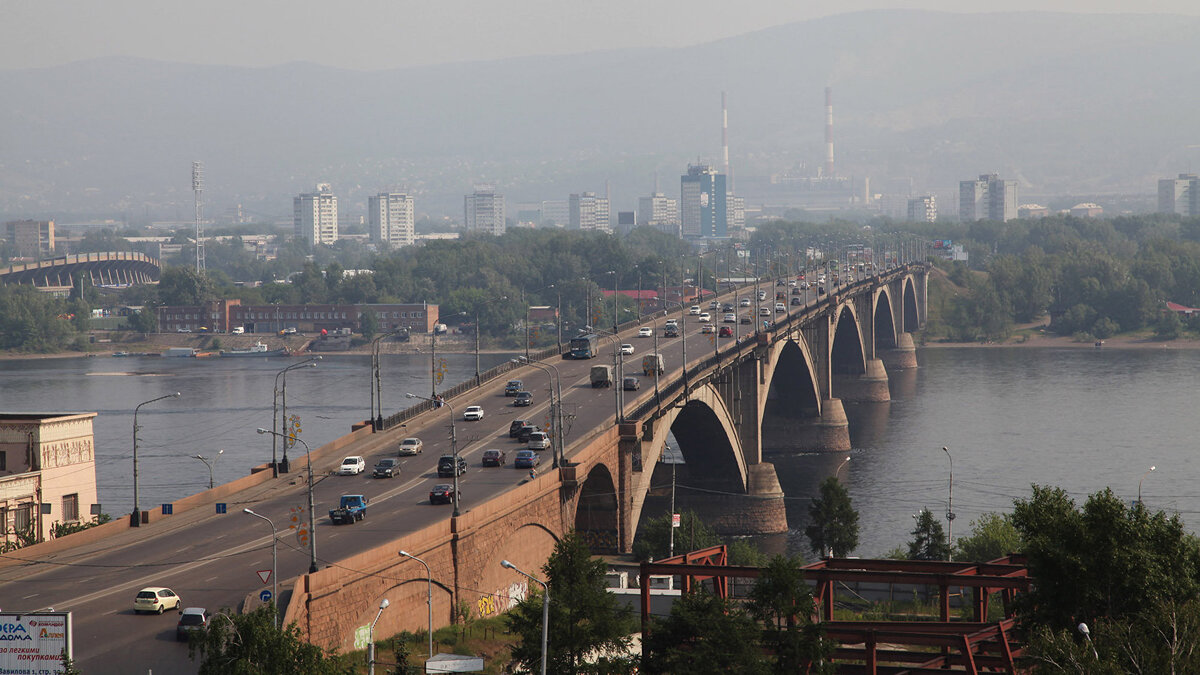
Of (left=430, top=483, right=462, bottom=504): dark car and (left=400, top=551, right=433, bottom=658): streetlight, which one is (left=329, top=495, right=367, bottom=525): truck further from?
(left=400, top=551, right=433, bottom=658): streetlight

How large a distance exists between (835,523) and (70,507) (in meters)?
29.8

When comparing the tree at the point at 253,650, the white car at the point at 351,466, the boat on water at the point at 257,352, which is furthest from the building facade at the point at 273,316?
the tree at the point at 253,650

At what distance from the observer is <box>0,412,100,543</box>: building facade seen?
4944 centimetres

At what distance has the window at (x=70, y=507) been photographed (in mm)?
52406

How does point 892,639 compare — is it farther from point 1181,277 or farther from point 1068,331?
point 1181,277

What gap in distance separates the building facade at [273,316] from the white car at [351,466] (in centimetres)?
12762

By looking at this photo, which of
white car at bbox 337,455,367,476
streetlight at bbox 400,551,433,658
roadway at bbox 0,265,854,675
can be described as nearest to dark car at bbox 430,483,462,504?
roadway at bbox 0,265,854,675

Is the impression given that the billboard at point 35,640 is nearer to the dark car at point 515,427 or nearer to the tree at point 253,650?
the tree at point 253,650

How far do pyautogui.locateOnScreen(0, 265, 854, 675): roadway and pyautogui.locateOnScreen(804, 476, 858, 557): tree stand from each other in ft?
32.9

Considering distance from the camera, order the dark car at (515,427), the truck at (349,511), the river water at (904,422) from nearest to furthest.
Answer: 1. the truck at (349,511)
2. the dark car at (515,427)
3. the river water at (904,422)

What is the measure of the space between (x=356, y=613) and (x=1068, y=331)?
489ft

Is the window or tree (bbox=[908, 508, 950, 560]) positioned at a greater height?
the window

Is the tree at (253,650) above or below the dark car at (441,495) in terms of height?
above

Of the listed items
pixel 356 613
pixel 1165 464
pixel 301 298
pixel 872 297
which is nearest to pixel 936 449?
pixel 1165 464
